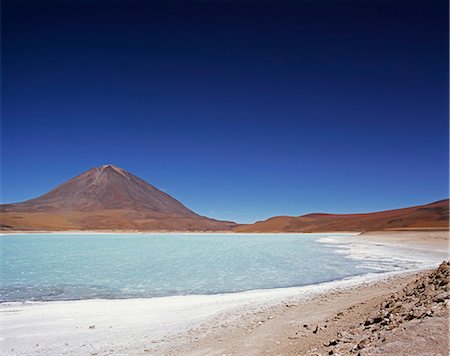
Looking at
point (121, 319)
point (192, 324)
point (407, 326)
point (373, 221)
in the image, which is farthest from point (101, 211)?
point (407, 326)

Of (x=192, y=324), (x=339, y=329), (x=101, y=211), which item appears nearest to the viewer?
(x=339, y=329)

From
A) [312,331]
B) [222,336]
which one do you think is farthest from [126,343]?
Answer: [312,331]

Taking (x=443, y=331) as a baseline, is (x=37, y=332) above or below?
A: below

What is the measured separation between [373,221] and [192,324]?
83.5 metres

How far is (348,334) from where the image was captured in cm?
495

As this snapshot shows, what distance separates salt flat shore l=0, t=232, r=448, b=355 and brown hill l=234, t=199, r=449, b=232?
46244 mm

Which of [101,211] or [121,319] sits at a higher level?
[101,211]

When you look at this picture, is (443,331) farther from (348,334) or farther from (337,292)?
(337,292)

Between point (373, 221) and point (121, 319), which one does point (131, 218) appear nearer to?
point (373, 221)

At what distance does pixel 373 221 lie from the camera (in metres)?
82.7

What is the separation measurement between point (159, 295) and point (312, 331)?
220 inches

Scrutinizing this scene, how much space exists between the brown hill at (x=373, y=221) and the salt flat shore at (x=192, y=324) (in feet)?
152

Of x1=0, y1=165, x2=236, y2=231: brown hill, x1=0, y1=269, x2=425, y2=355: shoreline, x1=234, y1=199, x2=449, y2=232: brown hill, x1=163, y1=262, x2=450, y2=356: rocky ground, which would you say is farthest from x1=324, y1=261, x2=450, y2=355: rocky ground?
x1=0, y1=165, x2=236, y2=231: brown hill

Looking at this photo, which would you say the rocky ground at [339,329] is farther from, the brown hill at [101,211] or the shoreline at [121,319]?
the brown hill at [101,211]
